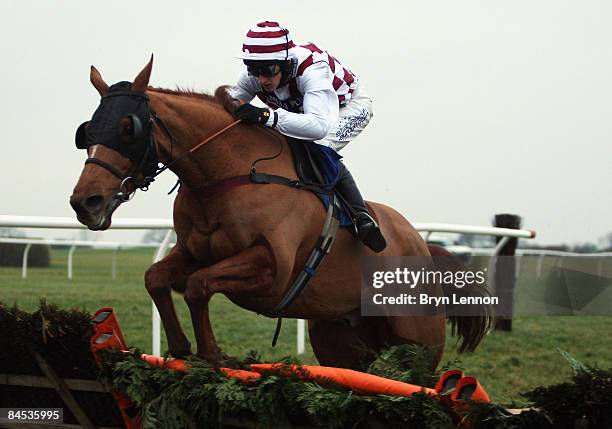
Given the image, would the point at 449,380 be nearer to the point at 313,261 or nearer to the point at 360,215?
the point at 313,261

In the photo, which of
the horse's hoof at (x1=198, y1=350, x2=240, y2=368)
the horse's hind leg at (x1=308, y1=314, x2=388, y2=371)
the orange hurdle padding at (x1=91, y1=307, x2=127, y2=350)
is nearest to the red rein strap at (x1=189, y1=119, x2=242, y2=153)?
the orange hurdle padding at (x1=91, y1=307, x2=127, y2=350)

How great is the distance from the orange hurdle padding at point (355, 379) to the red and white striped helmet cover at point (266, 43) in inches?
56.0

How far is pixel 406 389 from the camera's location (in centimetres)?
291

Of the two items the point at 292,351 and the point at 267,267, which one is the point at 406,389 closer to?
the point at 267,267

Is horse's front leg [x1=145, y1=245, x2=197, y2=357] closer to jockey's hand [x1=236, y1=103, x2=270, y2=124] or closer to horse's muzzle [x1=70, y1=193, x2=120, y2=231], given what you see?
horse's muzzle [x1=70, y1=193, x2=120, y2=231]

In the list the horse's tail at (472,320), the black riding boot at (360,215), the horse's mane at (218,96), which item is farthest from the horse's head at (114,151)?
the horse's tail at (472,320)

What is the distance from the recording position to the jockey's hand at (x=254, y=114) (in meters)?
4.04

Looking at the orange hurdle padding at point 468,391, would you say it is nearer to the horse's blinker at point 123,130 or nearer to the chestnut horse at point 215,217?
the chestnut horse at point 215,217

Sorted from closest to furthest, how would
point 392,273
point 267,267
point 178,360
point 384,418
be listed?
point 384,418, point 178,360, point 267,267, point 392,273

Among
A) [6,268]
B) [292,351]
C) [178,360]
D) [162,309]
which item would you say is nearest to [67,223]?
[162,309]

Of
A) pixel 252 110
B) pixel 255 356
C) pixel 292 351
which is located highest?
pixel 252 110

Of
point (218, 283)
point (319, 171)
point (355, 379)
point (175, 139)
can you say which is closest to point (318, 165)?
point (319, 171)

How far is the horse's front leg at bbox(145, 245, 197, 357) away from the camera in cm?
379

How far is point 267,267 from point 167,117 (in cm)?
73
